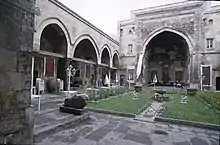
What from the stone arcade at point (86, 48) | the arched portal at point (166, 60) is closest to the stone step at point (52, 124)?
the stone arcade at point (86, 48)

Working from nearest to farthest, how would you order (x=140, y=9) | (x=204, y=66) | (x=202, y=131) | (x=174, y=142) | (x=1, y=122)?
(x=1, y=122), (x=174, y=142), (x=202, y=131), (x=204, y=66), (x=140, y=9)

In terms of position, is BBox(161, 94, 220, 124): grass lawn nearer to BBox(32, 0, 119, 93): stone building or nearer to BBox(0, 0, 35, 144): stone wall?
BBox(0, 0, 35, 144): stone wall

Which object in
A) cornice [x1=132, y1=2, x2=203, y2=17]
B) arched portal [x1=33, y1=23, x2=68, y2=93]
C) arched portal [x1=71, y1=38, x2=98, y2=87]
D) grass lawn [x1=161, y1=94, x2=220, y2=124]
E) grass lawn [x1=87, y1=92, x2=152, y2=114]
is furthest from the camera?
cornice [x1=132, y1=2, x2=203, y2=17]

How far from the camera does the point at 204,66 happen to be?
1942cm

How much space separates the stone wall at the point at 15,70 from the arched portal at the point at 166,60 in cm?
2361

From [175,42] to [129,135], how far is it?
81.9ft

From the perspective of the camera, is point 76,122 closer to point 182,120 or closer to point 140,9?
point 182,120

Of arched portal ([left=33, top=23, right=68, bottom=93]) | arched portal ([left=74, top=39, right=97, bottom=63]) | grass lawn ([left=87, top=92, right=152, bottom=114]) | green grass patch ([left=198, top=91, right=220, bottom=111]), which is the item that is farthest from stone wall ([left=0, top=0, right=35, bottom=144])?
arched portal ([left=74, top=39, right=97, bottom=63])

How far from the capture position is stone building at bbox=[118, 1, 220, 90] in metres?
19.2

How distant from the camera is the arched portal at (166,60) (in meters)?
25.8

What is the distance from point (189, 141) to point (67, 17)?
36.7ft

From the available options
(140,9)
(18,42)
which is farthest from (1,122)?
(140,9)

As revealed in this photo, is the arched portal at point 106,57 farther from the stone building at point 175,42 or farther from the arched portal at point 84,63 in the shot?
the stone building at point 175,42

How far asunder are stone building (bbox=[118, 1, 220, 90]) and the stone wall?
17804 mm
